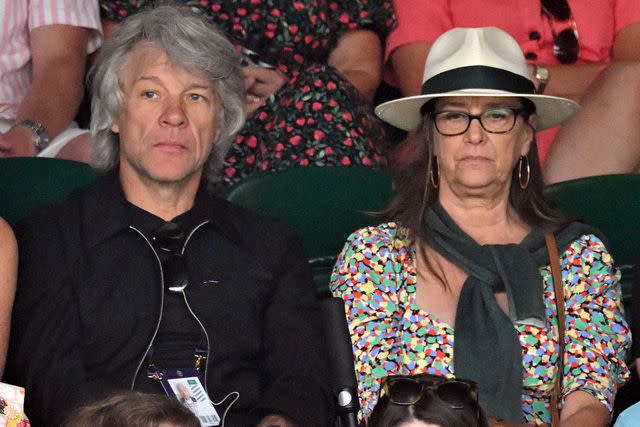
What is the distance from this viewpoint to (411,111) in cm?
398

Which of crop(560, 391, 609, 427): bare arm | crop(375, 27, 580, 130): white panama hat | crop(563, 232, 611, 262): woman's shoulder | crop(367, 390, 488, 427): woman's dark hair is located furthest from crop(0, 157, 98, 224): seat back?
crop(367, 390, 488, 427): woman's dark hair

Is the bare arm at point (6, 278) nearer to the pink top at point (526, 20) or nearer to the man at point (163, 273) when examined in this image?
the man at point (163, 273)

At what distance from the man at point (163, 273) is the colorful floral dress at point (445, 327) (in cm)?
15

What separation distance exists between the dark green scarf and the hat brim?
31 centimetres

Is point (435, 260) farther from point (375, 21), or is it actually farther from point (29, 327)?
point (375, 21)

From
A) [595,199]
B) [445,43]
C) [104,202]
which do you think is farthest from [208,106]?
[595,199]

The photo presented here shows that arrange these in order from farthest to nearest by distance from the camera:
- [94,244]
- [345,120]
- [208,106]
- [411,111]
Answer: [345,120], [411,111], [208,106], [94,244]

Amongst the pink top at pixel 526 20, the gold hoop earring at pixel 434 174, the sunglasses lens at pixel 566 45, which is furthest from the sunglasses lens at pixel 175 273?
the sunglasses lens at pixel 566 45

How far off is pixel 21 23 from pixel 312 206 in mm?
1319

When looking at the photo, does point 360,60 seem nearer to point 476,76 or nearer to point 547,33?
point 547,33

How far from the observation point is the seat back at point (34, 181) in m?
3.82

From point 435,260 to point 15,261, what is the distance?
114cm

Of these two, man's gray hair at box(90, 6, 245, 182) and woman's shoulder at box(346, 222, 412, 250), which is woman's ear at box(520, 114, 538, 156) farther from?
man's gray hair at box(90, 6, 245, 182)

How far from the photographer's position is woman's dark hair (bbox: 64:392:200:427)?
2582mm
